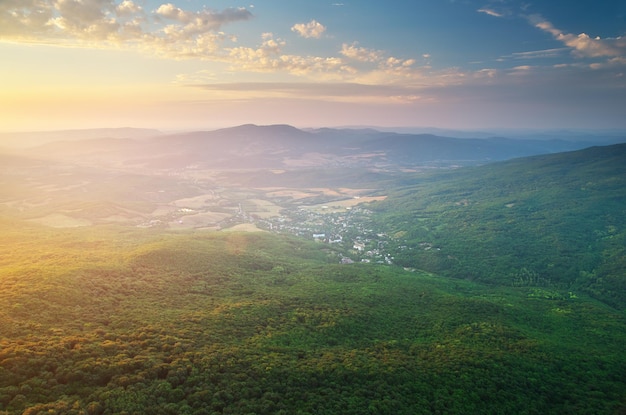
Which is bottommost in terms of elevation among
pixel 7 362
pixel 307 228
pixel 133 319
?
pixel 307 228

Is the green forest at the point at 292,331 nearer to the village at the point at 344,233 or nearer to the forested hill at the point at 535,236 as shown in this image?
the forested hill at the point at 535,236

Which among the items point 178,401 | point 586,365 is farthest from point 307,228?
point 178,401

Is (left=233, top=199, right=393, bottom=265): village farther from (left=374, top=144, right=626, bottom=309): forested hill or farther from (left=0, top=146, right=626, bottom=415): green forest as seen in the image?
(left=0, top=146, right=626, bottom=415): green forest

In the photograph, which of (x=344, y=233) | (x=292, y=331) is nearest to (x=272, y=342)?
(x=292, y=331)

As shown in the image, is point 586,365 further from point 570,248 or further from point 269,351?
point 570,248

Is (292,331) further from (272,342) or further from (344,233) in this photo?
(344,233)

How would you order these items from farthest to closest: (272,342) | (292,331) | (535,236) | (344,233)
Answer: (344,233), (535,236), (292,331), (272,342)
